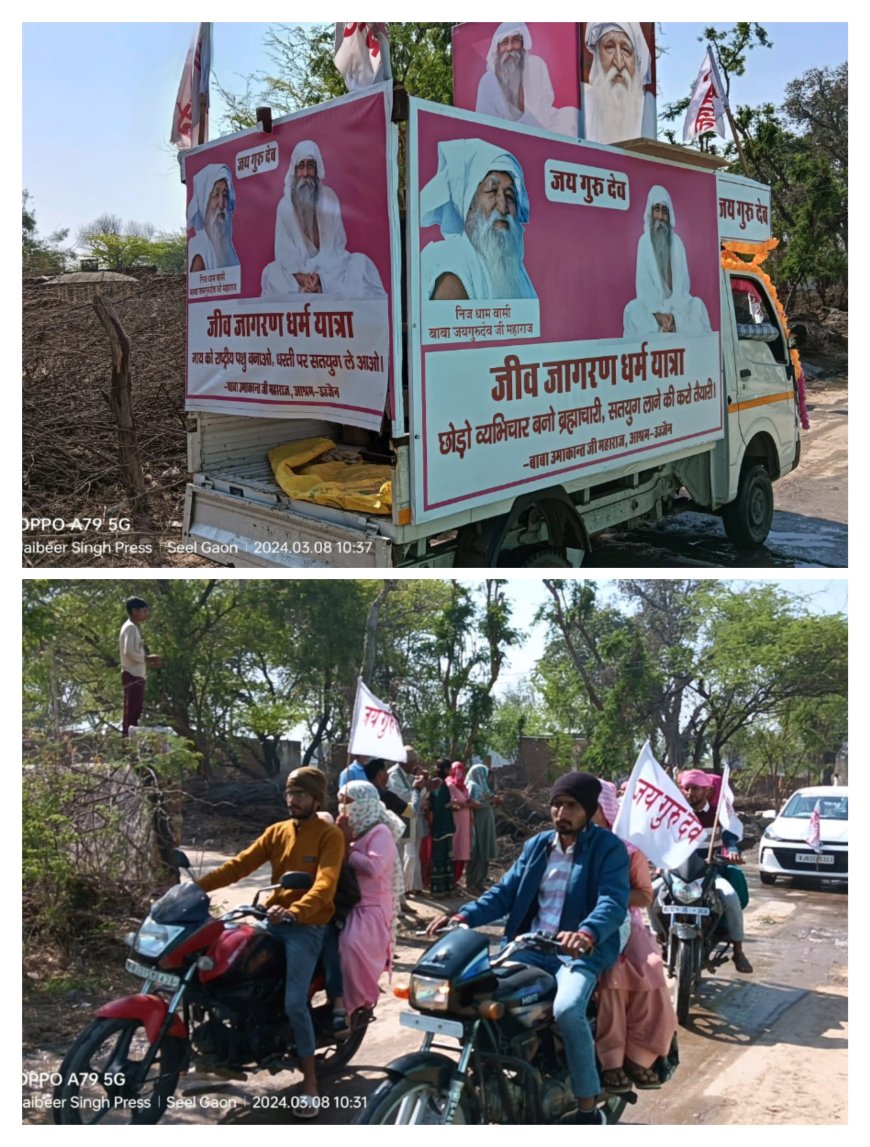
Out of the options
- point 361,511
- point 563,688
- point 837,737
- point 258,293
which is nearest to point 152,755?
point 361,511

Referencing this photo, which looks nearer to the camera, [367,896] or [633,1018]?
[633,1018]

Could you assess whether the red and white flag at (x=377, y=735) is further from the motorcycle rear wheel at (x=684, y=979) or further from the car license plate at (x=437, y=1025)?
the car license plate at (x=437, y=1025)

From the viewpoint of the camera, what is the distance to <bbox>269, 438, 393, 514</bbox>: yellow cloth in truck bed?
5609mm

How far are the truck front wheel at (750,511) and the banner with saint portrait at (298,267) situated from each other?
4.48 metres

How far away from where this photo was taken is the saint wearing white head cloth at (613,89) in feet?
21.9

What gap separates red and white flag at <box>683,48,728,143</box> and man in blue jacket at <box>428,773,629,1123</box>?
7.54 m

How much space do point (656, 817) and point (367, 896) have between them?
57.0 inches

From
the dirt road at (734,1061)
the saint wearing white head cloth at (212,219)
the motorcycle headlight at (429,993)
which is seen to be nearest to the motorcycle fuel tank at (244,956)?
the dirt road at (734,1061)

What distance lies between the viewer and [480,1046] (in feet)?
11.0

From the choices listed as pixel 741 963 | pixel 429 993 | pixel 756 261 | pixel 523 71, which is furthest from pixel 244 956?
pixel 756 261

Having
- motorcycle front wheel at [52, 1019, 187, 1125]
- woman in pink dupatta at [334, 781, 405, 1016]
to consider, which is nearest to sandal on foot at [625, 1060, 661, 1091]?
woman in pink dupatta at [334, 781, 405, 1016]

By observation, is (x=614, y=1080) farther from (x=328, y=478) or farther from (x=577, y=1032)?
(x=328, y=478)

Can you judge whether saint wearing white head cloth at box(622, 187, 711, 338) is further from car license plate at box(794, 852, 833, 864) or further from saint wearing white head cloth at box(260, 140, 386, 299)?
car license plate at box(794, 852, 833, 864)

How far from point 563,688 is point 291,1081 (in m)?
7.38
